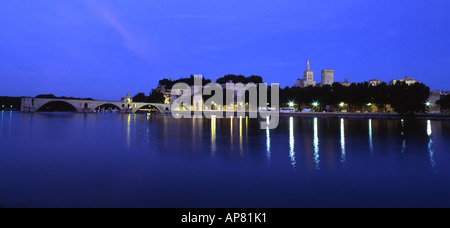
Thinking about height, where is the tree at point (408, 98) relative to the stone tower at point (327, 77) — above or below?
below

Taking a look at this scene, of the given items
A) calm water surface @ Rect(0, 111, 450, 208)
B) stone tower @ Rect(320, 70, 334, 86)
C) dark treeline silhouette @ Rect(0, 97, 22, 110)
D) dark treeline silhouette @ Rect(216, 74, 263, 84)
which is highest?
stone tower @ Rect(320, 70, 334, 86)

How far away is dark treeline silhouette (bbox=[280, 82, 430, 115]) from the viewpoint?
194ft

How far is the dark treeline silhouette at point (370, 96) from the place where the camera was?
194ft

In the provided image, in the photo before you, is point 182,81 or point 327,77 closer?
point 182,81

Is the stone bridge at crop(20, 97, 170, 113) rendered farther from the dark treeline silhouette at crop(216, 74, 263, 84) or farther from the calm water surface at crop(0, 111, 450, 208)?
the calm water surface at crop(0, 111, 450, 208)

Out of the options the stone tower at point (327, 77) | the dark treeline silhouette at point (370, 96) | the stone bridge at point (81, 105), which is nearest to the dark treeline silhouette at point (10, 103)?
the stone bridge at point (81, 105)

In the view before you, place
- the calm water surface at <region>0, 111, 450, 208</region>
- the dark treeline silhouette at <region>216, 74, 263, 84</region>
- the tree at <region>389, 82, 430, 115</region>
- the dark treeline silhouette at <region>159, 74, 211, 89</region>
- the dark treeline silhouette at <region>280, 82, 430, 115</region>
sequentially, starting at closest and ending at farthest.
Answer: the calm water surface at <region>0, 111, 450, 208</region>, the tree at <region>389, 82, 430, 115</region>, the dark treeline silhouette at <region>280, 82, 430, 115</region>, the dark treeline silhouette at <region>216, 74, 263, 84</region>, the dark treeline silhouette at <region>159, 74, 211, 89</region>

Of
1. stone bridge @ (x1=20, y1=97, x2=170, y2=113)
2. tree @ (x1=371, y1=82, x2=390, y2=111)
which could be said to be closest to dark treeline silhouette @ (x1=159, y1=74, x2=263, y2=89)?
stone bridge @ (x1=20, y1=97, x2=170, y2=113)

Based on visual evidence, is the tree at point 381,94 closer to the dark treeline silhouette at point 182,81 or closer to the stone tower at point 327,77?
the dark treeline silhouette at point 182,81

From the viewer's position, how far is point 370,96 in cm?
6700

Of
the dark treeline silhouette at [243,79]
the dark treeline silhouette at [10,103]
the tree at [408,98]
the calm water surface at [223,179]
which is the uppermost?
the dark treeline silhouette at [243,79]

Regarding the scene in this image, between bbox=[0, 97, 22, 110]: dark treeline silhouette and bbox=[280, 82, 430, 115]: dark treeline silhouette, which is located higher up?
bbox=[0, 97, 22, 110]: dark treeline silhouette

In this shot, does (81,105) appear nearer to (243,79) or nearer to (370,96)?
(243,79)

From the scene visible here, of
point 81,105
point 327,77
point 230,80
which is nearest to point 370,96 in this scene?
point 230,80
